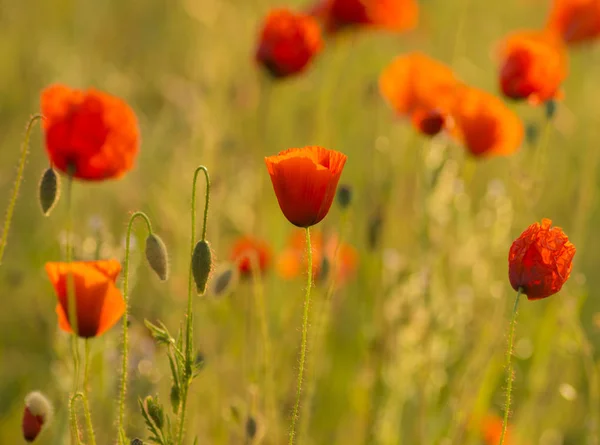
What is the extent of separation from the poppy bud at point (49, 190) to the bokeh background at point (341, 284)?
166 millimetres

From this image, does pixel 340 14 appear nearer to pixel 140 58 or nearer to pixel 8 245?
pixel 8 245

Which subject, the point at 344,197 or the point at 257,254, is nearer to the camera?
the point at 344,197

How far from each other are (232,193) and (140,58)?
7.62ft

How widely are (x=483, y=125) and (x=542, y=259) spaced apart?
102cm

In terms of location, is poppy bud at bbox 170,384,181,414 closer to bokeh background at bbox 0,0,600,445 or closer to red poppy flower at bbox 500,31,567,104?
bokeh background at bbox 0,0,600,445

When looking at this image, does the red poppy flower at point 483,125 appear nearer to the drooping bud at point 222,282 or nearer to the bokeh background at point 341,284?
the bokeh background at point 341,284

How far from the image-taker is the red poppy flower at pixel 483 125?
2.24m

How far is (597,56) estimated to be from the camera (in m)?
5.41

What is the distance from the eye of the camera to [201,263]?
4.44ft

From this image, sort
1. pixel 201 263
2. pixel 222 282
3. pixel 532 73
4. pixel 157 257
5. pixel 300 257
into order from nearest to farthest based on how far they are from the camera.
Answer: pixel 201 263 < pixel 157 257 < pixel 222 282 < pixel 532 73 < pixel 300 257

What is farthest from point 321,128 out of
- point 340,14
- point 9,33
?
point 9,33

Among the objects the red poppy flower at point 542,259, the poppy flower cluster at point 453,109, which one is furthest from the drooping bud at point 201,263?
the poppy flower cluster at point 453,109

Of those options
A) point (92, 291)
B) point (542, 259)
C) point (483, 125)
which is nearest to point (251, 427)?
point (92, 291)

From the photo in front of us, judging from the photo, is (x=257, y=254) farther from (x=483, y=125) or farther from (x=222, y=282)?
(x=483, y=125)
